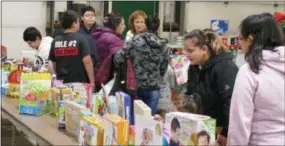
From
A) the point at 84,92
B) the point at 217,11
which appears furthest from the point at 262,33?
the point at 217,11

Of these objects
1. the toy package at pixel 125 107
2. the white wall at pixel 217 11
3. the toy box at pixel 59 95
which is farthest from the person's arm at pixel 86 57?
the white wall at pixel 217 11

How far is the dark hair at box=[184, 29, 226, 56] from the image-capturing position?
2.49m

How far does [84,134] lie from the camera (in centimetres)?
238

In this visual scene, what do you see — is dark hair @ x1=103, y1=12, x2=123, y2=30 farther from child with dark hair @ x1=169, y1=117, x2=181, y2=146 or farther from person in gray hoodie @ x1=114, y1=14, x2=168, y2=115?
child with dark hair @ x1=169, y1=117, x2=181, y2=146

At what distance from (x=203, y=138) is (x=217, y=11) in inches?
318

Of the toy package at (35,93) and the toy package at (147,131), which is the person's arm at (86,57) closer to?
the toy package at (35,93)

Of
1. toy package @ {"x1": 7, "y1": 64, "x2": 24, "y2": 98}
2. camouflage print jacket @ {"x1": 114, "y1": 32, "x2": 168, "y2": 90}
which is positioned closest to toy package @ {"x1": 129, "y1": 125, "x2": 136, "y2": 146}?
toy package @ {"x1": 7, "y1": 64, "x2": 24, "y2": 98}

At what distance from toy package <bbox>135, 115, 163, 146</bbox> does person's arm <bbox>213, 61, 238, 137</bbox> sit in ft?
1.76

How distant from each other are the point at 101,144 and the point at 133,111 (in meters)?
0.25

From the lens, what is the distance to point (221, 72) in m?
2.43

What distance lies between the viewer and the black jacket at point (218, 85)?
2426 millimetres

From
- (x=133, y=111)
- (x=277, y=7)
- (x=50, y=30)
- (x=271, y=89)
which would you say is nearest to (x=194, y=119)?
(x=271, y=89)

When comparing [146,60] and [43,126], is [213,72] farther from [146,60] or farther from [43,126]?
[146,60]

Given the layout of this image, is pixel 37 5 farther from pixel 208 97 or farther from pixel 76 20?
pixel 208 97
